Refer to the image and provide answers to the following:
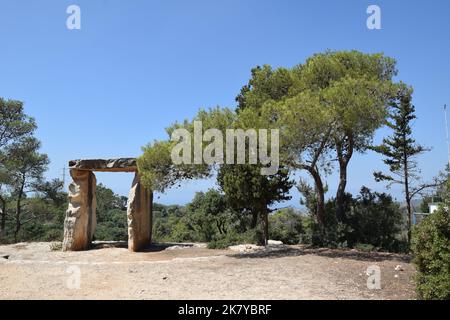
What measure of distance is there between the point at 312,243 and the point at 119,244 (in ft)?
27.0

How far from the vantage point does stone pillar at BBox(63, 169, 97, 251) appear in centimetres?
1603

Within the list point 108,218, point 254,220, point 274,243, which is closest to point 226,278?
point 274,243

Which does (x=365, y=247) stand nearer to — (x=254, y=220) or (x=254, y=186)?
(x=254, y=186)

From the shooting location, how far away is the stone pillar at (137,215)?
15554 millimetres

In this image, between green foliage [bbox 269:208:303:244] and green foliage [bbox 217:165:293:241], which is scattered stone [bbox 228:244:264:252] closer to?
A: green foliage [bbox 217:165:293:241]

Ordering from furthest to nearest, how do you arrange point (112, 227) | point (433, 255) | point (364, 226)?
point (112, 227) → point (364, 226) → point (433, 255)

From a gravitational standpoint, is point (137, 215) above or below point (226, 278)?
above

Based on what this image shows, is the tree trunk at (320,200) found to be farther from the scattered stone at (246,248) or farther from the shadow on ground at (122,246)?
the shadow on ground at (122,246)

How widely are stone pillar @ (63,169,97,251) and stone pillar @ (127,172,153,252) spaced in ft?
6.71

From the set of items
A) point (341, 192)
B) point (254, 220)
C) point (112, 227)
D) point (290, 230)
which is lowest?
point (112, 227)

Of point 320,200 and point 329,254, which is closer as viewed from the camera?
point 329,254

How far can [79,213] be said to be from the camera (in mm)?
16219

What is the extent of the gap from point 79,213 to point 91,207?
0.68 m

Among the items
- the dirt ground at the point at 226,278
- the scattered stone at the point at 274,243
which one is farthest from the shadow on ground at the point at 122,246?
the dirt ground at the point at 226,278
